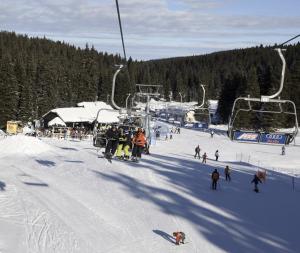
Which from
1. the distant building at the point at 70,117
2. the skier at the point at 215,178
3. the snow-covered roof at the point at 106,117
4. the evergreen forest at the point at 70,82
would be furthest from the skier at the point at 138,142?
the snow-covered roof at the point at 106,117

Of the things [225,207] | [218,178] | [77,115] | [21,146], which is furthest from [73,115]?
[225,207]

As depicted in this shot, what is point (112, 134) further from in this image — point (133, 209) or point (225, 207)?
point (225, 207)

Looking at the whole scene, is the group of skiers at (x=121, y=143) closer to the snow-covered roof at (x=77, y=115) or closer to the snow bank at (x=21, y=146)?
the snow bank at (x=21, y=146)

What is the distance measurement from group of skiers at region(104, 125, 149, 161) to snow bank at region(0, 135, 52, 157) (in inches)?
462

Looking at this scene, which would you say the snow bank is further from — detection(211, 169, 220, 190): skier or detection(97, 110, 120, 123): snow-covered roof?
detection(97, 110, 120, 123): snow-covered roof

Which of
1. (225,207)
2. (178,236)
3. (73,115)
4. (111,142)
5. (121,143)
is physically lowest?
(225,207)

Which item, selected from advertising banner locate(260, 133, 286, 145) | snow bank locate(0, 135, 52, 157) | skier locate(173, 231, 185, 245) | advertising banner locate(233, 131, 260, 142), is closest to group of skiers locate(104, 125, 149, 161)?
advertising banner locate(233, 131, 260, 142)

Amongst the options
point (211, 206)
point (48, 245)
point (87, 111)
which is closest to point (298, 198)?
point (211, 206)

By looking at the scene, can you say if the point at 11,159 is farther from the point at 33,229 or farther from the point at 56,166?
the point at 33,229

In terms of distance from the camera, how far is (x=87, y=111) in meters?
70.3

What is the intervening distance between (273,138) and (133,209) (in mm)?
5440

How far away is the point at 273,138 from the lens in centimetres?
1717

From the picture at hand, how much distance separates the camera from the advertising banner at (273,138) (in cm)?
1698

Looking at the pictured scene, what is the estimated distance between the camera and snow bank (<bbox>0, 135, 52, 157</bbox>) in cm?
3219
